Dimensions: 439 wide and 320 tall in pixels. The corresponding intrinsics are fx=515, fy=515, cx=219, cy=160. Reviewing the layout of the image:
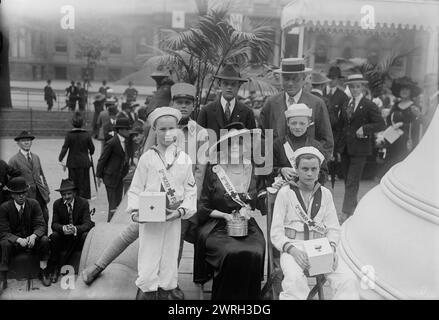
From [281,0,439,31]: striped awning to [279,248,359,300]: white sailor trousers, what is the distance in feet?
19.9

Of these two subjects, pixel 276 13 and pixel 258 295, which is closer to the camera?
pixel 258 295

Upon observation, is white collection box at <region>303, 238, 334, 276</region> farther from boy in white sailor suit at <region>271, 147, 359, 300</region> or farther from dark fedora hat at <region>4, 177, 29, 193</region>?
dark fedora hat at <region>4, 177, 29, 193</region>

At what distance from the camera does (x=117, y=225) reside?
187 inches

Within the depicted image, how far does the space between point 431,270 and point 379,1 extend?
6.68m

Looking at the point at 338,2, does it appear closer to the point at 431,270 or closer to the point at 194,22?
the point at 194,22

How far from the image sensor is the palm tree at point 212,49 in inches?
241

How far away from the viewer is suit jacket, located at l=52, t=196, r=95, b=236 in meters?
5.02

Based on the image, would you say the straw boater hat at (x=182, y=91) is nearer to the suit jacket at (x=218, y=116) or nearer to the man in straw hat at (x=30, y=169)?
the suit jacket at (x=218, y=116)

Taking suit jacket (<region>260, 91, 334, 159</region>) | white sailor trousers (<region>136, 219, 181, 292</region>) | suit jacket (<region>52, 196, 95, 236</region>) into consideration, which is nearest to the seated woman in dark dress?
white sailor trousers (<region>136, 219, 181, 292</region>)

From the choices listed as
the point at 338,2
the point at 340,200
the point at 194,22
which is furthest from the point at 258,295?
the point at 338,2

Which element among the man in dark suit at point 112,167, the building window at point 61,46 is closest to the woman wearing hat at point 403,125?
the man in dark suit at point 112,167

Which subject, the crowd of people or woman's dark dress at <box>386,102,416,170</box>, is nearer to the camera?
the crowd of people
